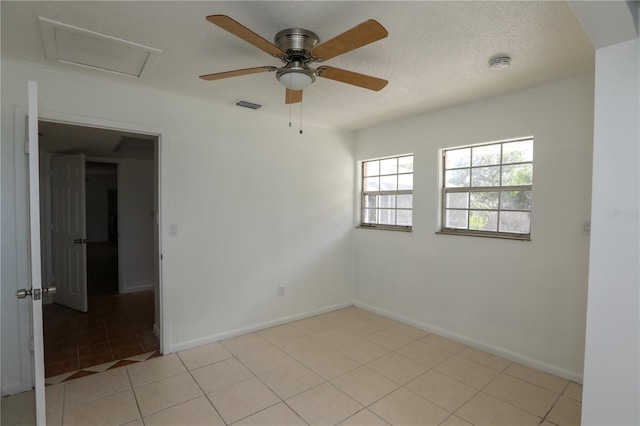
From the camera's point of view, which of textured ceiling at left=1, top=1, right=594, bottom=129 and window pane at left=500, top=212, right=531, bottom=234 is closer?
textured ceiling at left=1, top=1, right=594, bottom=129

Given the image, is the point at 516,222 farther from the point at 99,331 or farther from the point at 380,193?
the point at 99,331

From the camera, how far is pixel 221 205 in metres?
3.35

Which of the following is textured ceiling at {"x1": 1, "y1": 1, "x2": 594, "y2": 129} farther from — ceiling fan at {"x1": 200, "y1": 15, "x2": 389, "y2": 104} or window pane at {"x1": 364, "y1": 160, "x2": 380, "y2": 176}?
window pane at {"x1": 364, "y1": 160, "x2": 380, "y2": 176}

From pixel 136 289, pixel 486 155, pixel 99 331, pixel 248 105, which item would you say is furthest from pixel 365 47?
pixel 136 289

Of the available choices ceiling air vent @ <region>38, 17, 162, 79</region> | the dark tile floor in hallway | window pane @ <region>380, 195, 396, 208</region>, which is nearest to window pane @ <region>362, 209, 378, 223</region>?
window pane @ <region>380, 195, 396, 208</region>

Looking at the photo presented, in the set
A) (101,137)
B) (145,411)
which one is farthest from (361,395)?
(101,137)

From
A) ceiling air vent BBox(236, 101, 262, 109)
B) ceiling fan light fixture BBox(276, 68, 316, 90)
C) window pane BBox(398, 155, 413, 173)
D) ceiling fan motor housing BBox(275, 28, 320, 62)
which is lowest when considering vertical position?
window pane BBox(398, 155, 413, 173)

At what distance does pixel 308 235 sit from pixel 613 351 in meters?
3.03

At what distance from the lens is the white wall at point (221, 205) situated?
2.41 m

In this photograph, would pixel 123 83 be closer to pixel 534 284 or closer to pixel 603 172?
pixel 603 172

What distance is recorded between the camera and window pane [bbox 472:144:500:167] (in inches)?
124

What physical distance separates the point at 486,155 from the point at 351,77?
1.94m

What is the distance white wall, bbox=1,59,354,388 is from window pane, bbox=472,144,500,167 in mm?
1702

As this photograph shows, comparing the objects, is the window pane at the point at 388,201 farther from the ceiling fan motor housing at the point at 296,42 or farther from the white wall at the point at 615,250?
the white wall at the point at 615,250
